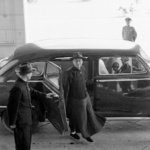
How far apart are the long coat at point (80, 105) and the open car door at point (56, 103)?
28 cm

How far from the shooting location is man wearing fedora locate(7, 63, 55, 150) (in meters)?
4.32

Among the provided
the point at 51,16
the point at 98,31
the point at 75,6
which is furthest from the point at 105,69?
the point at 75,6

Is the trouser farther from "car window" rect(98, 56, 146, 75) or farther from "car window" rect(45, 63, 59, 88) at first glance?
"car window" rect(98, 56, 146, 75)

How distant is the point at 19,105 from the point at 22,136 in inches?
20.7

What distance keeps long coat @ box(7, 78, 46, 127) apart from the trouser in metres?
0.09

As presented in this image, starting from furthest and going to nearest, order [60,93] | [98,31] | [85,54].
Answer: [98,31] → [85,54] → [60,93]

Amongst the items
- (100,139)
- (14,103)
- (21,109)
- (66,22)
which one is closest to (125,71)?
(100,139)

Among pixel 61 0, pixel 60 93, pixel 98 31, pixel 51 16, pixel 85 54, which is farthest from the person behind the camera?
pixel 61 0

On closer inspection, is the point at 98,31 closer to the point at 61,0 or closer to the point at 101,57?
the point at 101,57

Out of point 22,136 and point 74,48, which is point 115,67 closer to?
point 74,48

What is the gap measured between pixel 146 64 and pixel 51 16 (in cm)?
2025

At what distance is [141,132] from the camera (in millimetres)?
6340

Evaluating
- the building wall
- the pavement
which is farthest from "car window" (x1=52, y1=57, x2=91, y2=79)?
the building wall

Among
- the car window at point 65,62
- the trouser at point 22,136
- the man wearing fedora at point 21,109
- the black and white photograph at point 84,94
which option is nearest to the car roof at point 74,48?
the black and white photograph at point 84,94
